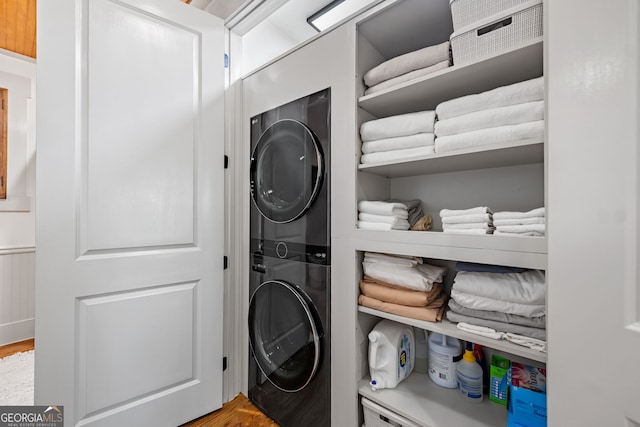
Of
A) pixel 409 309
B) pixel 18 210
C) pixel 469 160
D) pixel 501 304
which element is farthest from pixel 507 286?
pixel 18 210

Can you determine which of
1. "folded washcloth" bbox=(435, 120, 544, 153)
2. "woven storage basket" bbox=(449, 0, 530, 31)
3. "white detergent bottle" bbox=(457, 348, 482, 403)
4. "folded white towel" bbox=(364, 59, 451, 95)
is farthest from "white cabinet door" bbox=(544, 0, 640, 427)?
"white detergent bottle" bbox=(457, 348, 482, 403)

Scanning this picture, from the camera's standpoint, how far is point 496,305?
0.93 metres

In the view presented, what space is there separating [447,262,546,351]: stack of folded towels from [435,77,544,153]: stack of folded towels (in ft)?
1.46

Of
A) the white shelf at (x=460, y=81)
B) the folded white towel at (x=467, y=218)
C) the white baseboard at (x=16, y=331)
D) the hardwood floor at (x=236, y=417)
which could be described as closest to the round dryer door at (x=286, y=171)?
the white shelf at (x=460, y=81)

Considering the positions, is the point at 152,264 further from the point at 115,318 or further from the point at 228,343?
the point at 228,343

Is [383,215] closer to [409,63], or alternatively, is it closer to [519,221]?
[519,221]

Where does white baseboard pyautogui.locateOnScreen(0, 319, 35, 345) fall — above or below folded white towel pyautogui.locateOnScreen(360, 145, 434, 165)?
below

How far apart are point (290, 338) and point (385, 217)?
0.81 metres

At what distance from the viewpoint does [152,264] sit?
4.73ft

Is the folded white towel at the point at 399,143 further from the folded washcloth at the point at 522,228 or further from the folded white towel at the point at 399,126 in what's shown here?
the folded washcloth at the point at 522,228

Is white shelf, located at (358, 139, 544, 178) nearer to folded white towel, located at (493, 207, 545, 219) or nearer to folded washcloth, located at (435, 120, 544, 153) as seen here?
folded washcloth, located at (435, 120, 544, 153)

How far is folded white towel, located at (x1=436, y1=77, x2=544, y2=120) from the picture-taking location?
2.71 feet

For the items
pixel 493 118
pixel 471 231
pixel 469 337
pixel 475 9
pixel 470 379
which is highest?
pixel 475 9

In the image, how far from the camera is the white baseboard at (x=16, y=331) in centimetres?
244
